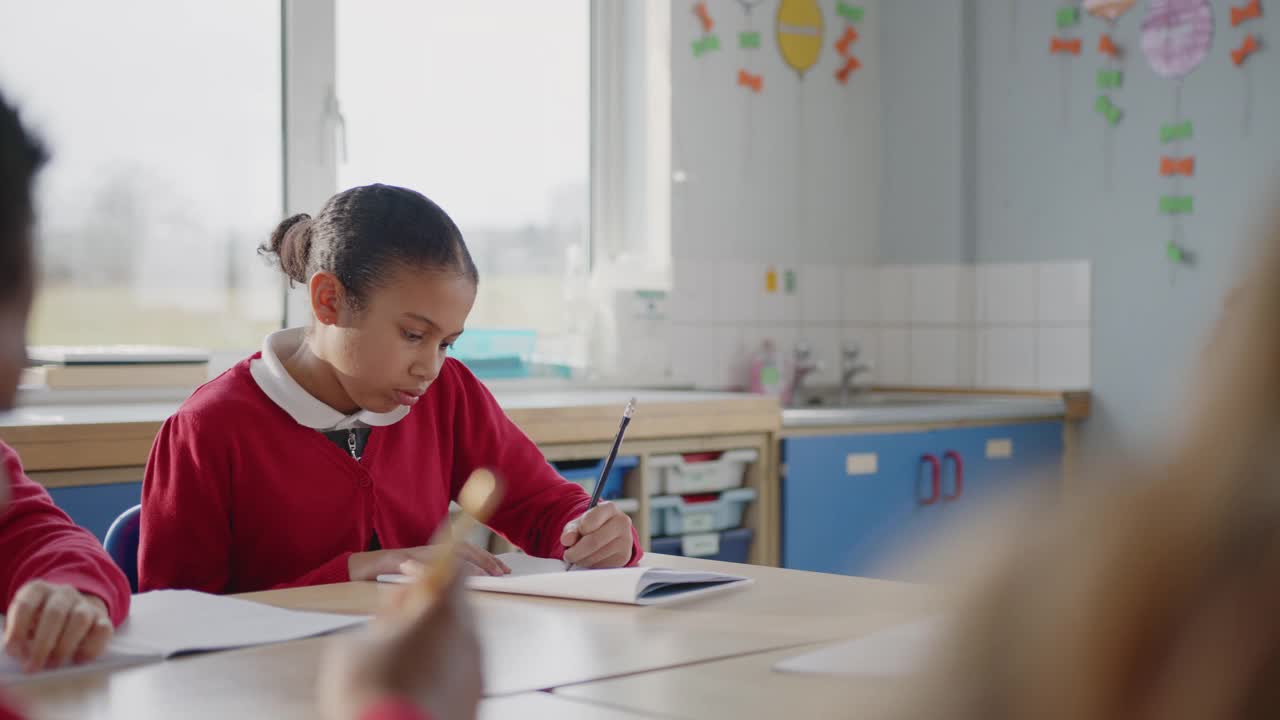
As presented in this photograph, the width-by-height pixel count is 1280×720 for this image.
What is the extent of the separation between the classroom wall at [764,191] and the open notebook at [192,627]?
2.74m

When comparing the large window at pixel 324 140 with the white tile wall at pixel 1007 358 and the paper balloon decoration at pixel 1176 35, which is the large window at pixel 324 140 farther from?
the paper balloon decoration at pixel 1176 35

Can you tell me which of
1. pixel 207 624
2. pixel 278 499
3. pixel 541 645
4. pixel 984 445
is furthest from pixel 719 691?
pixel 984 445

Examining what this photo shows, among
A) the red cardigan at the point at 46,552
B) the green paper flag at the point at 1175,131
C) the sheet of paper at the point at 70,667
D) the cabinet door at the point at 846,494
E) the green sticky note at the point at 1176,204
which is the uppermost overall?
the green paper flag at the point at 1175,131

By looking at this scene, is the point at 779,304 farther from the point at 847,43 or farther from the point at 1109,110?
the point at 1109,110

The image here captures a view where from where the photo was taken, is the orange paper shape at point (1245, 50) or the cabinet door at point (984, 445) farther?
the orange paper shape at point (1245, 50)

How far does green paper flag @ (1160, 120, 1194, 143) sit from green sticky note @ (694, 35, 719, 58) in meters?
1.32

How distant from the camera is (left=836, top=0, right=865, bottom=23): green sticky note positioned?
14.3 feet

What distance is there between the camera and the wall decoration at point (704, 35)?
3.98m

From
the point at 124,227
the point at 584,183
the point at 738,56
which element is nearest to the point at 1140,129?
the point at 738,56

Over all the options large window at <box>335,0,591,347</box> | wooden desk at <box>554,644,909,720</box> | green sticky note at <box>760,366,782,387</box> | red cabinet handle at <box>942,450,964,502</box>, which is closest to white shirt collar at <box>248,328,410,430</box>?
wooden desk at <box>554,644,909,720</box>

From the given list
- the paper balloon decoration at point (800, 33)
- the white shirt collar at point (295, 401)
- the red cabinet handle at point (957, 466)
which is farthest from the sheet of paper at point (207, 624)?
the paper balloon decoration at point (800, 33)

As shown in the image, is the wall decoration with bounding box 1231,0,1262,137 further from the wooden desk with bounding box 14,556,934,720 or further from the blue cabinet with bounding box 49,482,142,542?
the blue cabinet with bounding box 49,482,142,542

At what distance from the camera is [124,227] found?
9.84 feet

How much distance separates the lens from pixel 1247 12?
3.77 m
